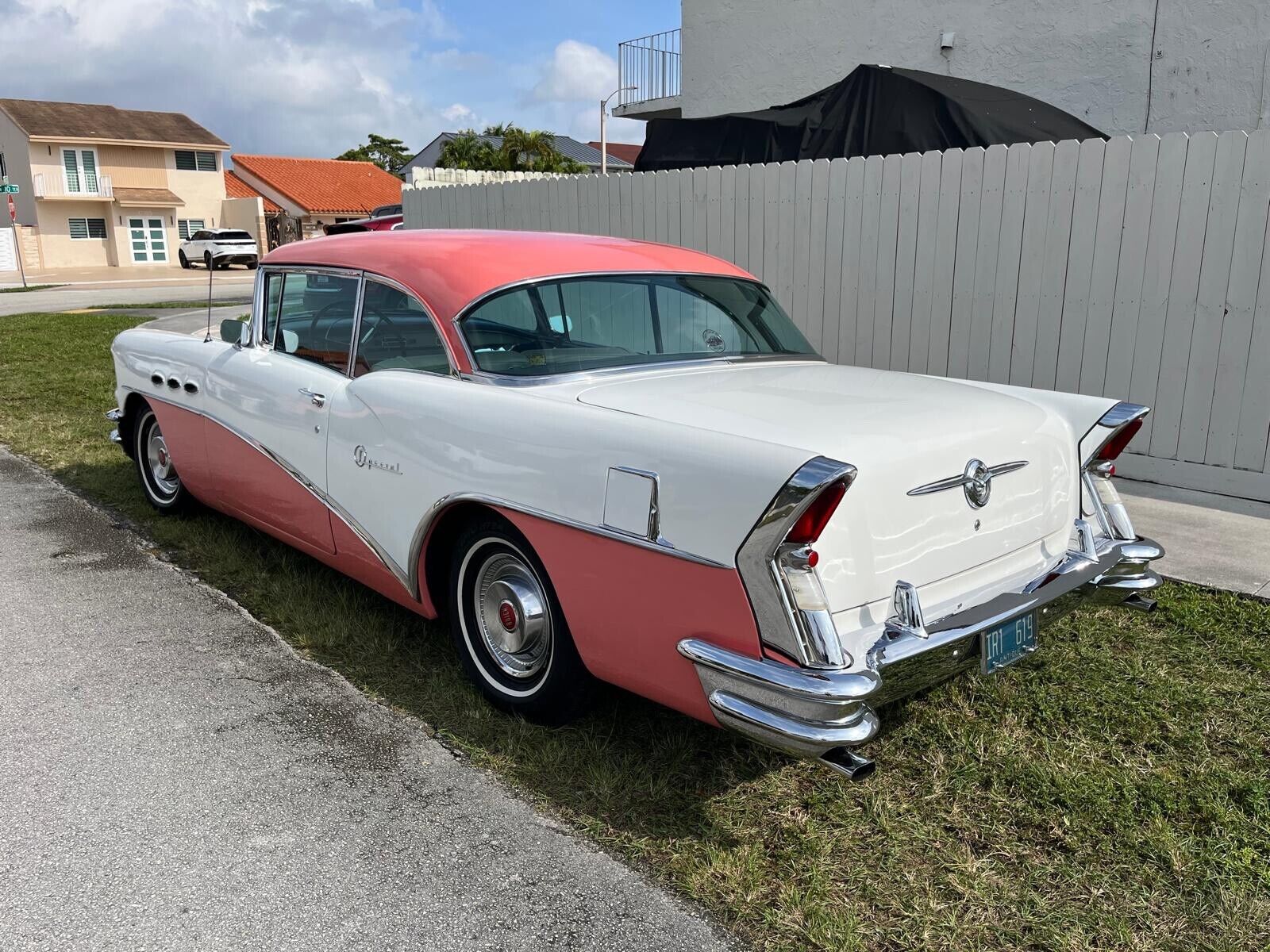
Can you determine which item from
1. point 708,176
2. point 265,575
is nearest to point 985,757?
point 265,575

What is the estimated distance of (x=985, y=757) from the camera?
3266 mm

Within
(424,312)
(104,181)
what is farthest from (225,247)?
(424,312)

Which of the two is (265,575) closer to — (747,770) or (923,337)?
(747,770)

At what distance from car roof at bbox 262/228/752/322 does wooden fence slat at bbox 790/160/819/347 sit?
3.60m

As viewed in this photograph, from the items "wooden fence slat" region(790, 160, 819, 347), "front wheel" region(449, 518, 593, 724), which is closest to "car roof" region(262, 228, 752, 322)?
"front wheel" region(449, 518, 593, 724)

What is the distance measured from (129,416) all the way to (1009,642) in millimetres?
4869

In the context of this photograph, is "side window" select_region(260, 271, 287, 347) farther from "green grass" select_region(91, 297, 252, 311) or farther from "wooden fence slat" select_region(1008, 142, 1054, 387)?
"green grass" select_region(91, 297, 252, 311)

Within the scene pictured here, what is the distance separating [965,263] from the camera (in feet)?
23.3

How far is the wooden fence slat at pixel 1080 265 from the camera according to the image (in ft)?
21.1

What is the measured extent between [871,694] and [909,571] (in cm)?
43

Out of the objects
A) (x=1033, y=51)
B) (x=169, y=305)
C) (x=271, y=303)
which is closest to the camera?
(x=271, y=303)

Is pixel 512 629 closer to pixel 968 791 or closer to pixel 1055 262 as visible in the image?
pixel 968 791

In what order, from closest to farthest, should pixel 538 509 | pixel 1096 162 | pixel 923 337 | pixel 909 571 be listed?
pixel 909 571
pixel 538 509
pixel 1096 162
pixel 923 337

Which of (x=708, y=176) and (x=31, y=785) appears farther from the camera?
(x=708, y=176)
